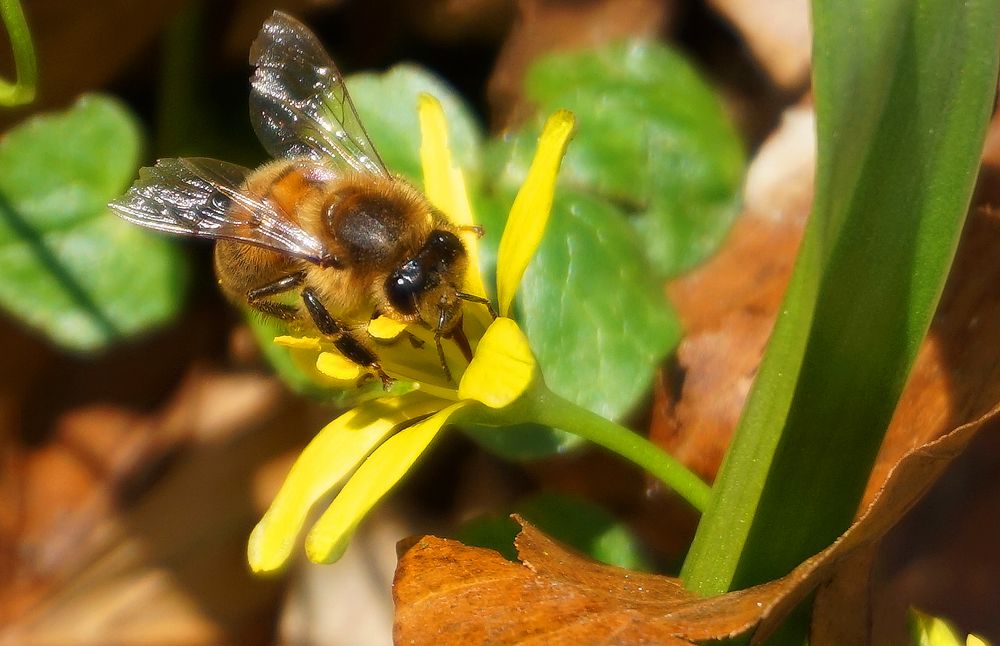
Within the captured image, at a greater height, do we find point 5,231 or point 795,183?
point 795,183

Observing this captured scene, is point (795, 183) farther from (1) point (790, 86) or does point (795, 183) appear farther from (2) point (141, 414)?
(2) point (141, 414)

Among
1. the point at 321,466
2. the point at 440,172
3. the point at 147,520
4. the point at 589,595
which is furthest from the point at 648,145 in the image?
the point at 147,520

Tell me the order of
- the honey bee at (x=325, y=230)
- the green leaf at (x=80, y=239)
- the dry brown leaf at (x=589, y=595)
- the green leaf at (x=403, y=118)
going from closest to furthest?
the dry brown leaf at (x=589, y=595)
the honey bee at (x=325, y=230)
the green leaf at (x=403, y=118)
the green leaf at (x=80, y=239)

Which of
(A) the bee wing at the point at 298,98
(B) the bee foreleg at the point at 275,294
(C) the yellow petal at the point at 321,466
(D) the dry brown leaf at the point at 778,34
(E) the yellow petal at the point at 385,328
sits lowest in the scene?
(C) the yellow petal at the point at 321,466

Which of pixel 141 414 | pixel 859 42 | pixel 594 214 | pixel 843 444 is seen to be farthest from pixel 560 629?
pixel 141 414

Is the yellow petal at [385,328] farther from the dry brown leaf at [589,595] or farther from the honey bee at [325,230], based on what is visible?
the dry brown leaf at [589,595]

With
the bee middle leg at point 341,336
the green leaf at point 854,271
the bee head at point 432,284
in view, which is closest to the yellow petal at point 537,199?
the bee head at point 432,284

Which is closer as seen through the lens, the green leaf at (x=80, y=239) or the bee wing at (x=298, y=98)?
the bee wing at (x=298, y=98)
